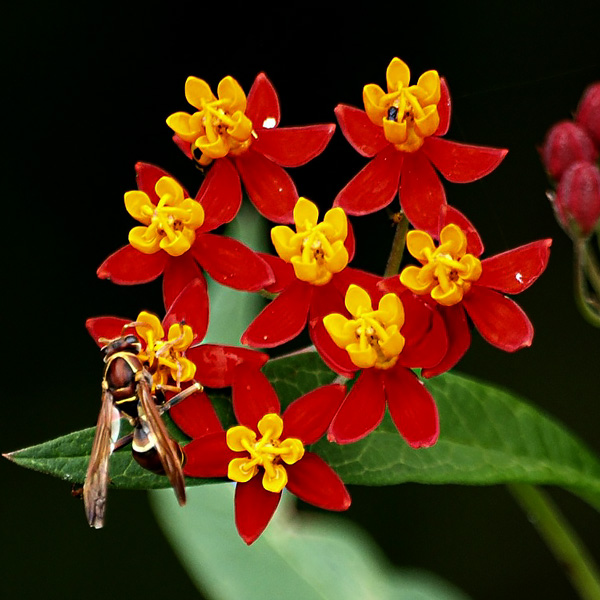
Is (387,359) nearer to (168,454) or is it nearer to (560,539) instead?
(168,454)

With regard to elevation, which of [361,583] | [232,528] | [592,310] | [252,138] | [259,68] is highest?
[252,138]

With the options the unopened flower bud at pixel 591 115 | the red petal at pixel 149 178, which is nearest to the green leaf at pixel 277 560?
the red petal at pixel 149 178

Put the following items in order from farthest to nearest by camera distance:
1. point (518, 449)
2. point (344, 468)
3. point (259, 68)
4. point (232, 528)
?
1. point (259, 68)
2. point (232, 528)
3. point (518, 449)
4. point (344, 468)

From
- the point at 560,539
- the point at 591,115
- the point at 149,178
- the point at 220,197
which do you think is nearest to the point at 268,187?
the point at 220,197

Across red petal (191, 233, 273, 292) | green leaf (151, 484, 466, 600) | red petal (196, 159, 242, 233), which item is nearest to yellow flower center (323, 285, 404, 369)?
red petal (191, 233, 273, 292)

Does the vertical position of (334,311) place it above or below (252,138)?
below

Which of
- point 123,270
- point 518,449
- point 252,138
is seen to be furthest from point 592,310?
point 123,270

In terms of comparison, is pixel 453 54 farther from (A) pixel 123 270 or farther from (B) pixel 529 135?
(A) pixel 123 270

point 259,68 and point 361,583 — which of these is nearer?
point 361,583
